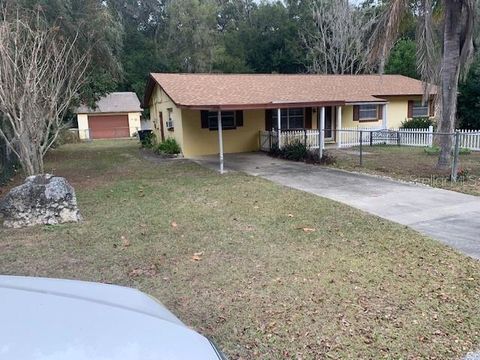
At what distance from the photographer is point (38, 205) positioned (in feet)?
22.6

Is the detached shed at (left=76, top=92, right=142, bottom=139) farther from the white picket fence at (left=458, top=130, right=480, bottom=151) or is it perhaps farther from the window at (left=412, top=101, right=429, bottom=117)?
the white picket fence at (left=458, top=130, right=480, bottom=151)

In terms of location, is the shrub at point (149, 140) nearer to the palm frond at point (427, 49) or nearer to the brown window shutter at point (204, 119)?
the brown window shutter at point (204, 119)

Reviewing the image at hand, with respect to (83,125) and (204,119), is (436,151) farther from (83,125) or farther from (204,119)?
(83,125)

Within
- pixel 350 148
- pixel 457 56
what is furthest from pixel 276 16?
pixel 457 56

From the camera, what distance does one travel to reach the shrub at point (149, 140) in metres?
21.6

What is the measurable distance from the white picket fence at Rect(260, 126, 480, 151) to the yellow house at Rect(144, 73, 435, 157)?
0.58m

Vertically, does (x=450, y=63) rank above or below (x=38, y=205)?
above

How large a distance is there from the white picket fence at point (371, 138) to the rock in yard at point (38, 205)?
10.0 meters

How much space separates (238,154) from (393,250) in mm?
11991

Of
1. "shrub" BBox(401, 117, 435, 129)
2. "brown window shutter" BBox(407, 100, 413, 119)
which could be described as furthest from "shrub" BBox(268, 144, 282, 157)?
"brown window shutter" BBox(407, 100, 413, 119)

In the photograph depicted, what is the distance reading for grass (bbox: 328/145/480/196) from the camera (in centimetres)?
970

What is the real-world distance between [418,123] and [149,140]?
45.8 ft

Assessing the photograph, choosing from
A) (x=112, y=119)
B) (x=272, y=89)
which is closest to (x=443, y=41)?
(x=272, y=89)

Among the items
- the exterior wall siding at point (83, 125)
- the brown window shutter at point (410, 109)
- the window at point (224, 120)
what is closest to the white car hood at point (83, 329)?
the window at point (224, 120)
